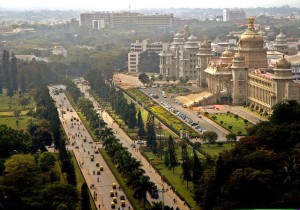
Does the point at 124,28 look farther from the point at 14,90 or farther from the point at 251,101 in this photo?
the point at 251,101

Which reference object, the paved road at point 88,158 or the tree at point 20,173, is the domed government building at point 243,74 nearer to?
the paved road at point 88,158

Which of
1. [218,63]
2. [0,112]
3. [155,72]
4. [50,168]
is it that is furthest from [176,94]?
[50,168]

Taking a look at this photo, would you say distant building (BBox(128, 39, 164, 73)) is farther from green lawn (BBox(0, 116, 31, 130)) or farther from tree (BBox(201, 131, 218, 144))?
tree (BBox(201, 131, 218, 144))

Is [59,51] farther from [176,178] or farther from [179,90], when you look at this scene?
[176,178]

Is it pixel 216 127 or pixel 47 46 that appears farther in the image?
pixel 47 46

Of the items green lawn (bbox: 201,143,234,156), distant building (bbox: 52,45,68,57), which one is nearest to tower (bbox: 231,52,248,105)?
green lawn (bbox: 201,143,234,156)

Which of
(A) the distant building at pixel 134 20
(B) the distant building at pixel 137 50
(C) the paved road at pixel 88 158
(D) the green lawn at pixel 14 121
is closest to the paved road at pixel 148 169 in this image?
(C) the paved road at pixel 88 158
